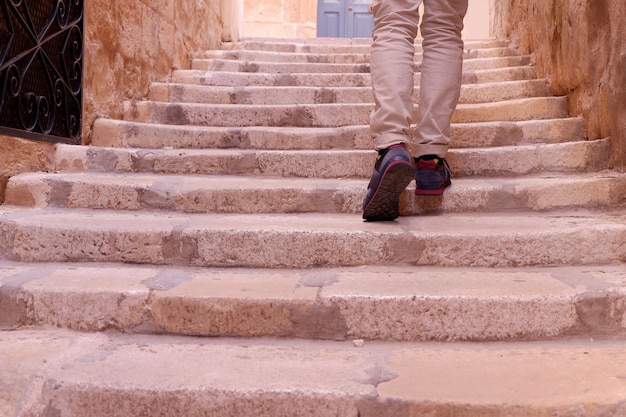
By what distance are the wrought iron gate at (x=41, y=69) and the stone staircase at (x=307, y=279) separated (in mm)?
153

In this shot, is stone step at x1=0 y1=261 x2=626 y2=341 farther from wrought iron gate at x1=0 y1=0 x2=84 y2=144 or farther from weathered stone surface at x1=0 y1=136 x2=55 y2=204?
wrought iron gate at x1=0 y1=0 x2=84 y2=144

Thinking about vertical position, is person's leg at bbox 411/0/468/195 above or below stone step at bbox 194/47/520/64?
below

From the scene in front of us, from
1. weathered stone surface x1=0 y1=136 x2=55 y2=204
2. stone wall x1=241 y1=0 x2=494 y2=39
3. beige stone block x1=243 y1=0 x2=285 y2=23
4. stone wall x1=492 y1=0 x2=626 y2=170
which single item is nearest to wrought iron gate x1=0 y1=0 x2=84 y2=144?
weathered stone surface x1=0 y1=136 x2=55 y2=204

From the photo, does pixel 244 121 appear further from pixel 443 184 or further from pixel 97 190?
pixel 443 184

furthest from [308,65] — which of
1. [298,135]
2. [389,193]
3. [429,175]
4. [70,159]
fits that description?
[389,193]

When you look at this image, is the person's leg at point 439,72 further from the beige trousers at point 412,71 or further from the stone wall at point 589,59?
the stone wall at point 589,59

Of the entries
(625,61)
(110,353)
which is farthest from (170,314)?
(625,61)

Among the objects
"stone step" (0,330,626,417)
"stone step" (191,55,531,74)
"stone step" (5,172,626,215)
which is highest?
"stone step" (191,55,531,74)

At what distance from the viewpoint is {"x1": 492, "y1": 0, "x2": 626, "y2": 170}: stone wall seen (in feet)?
6.20

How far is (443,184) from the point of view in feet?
6.22

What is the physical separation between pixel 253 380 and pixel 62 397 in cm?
37

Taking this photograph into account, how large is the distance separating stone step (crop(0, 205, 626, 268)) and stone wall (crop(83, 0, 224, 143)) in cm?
94

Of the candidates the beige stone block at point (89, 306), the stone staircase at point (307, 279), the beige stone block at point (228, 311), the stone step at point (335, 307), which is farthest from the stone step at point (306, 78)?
the beige stone block at point (89, 306)

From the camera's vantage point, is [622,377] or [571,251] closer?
[622,377]
